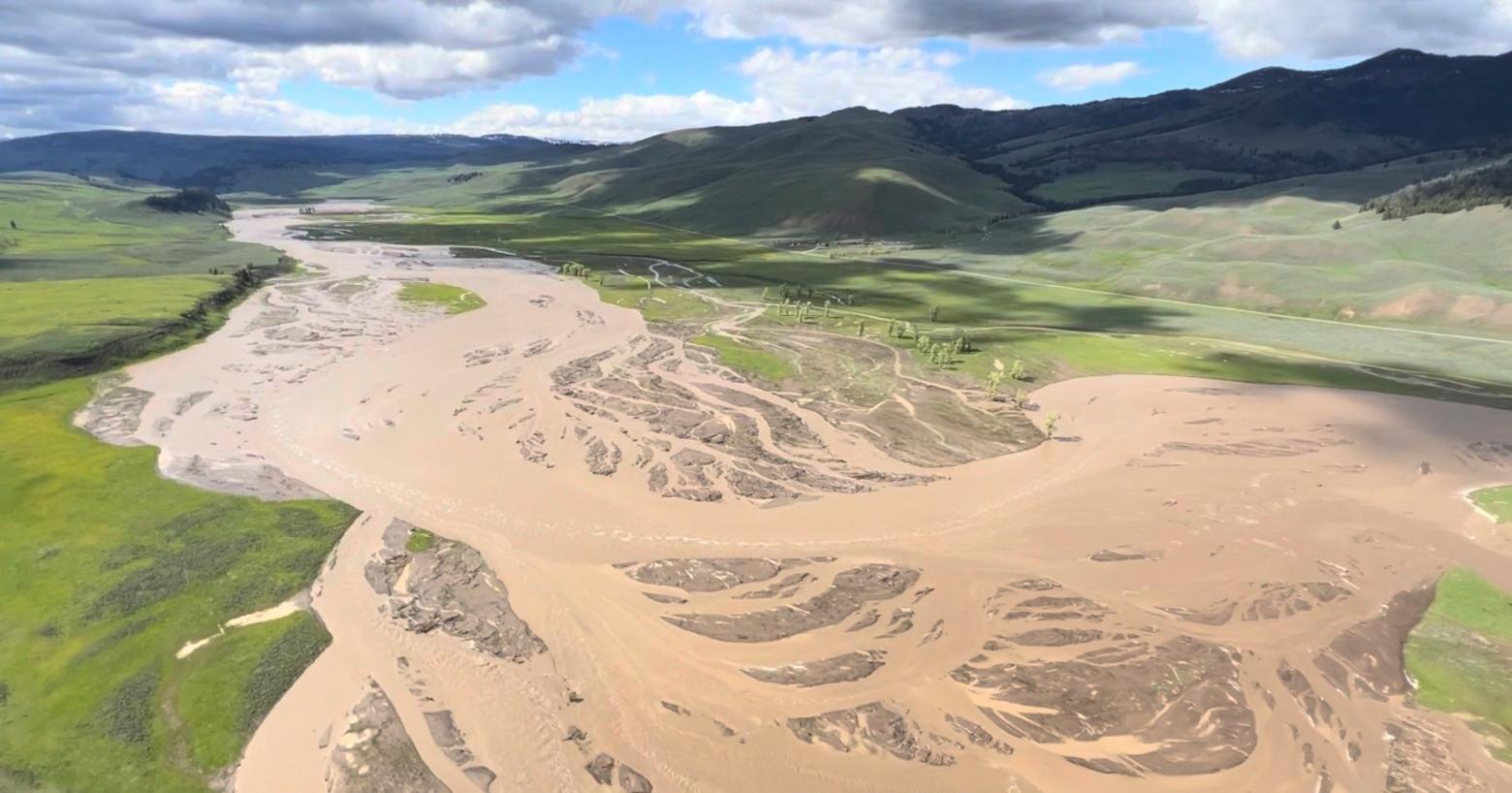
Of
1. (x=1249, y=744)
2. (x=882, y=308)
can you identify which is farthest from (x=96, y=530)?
(x=882, y=308)

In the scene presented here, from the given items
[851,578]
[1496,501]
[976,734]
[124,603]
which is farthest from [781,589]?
[1496,501]

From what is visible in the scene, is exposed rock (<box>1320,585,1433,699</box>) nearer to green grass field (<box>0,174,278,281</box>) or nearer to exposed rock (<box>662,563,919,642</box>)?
exposed rock (<box>662,563,919,642</box>)

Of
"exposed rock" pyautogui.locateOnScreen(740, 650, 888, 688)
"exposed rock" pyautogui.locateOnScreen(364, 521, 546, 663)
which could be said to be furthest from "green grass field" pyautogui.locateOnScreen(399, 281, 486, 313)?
"exposed rock" pyautogui.locateOnScreen(740, 650, 888, 688)

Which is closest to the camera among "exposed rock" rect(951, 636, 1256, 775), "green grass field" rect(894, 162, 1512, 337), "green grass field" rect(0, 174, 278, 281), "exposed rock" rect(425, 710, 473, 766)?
"exposed rock" rect(425, 710, 473, 766)

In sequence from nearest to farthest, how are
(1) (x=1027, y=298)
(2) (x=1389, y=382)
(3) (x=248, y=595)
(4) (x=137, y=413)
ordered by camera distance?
(3) (x=248, y=595), (4) (x=137, y=413), (2) (x=1389, y=382), (1) (x=1027, y=298)

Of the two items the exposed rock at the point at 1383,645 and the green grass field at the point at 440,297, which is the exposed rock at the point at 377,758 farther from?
the green grass field at the point at 440,297

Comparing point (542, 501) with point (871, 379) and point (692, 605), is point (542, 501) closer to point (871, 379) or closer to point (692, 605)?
point (692, 605)
